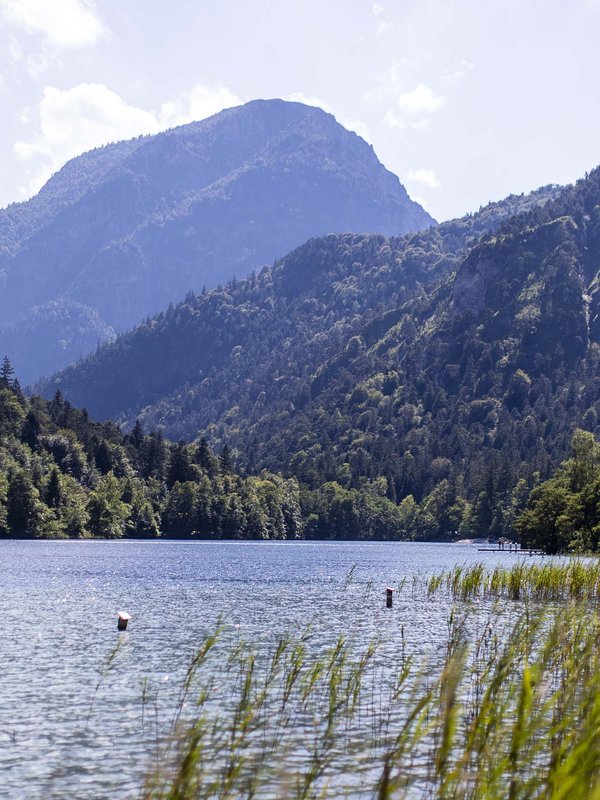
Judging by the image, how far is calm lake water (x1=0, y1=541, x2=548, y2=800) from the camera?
1087 inches

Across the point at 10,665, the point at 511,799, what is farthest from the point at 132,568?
the point at 511,799

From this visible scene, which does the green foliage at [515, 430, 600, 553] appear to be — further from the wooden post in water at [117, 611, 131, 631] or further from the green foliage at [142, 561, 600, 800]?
the green foliage at [142, 561, 600, 800]

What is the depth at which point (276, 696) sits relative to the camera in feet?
115

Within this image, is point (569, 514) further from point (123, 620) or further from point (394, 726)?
point (394, 726)

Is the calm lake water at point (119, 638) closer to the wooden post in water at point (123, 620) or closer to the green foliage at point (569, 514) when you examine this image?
the wooden post in water at point (123, 620)

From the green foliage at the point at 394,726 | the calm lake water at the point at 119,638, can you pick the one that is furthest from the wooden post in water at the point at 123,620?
the green foliage at the point at 394,726

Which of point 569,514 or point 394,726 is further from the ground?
point 569,514

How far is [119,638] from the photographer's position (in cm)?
5153

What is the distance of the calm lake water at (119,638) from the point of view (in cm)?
2761

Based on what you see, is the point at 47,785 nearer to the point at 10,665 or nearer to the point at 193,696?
the point at 193,696

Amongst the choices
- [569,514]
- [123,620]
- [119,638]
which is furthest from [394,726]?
[569,514]

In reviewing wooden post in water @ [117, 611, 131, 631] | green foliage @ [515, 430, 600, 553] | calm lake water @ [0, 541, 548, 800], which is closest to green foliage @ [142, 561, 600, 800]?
calm lake water @ [0, 541, 548, 800]

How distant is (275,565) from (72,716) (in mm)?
111039

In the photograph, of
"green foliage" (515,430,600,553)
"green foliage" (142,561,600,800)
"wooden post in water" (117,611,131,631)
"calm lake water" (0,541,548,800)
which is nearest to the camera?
"green foliage" (142,561,600,800)
